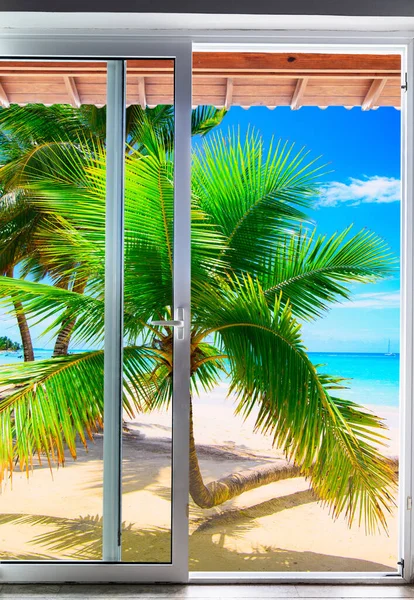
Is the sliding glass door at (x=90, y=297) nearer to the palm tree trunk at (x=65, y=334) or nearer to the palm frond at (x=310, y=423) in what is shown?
the palm tree trunk at (x=65, y=334)

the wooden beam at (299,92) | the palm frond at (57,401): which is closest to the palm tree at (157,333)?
the palm frond at (57,401)

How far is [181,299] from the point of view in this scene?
1715mm

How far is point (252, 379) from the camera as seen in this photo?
2264mm

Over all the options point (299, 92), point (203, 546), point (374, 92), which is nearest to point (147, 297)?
point (299, 92)

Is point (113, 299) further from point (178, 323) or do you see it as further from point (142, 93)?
point (142, 93)

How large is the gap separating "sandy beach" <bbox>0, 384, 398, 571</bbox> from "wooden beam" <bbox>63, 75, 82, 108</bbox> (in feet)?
3.69

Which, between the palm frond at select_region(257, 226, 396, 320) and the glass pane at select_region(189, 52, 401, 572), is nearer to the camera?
the glass pane at select_region(189, 52, 401, 572)

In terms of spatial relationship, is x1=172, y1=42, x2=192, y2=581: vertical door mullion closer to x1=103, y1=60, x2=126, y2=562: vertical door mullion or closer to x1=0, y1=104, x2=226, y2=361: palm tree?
x1=0, y1=104, x2=226, y2=361: palm tree

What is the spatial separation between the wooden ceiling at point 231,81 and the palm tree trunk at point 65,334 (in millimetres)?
636

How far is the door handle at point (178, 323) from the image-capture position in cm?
168

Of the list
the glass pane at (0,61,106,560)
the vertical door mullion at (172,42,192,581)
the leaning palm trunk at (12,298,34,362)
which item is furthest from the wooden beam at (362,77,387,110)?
the leaning palm trunk at (12,298,34,362)

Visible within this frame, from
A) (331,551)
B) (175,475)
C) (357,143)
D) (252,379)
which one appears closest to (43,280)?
(175,475)

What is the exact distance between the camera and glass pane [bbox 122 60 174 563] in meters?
1.72

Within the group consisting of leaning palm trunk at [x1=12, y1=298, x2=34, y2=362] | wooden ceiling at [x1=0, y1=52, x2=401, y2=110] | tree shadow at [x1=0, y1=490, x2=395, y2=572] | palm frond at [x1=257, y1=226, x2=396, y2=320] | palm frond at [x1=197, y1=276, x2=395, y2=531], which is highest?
wooden ceiling at [x1=0, y1=52, x2=401, y2=110]
